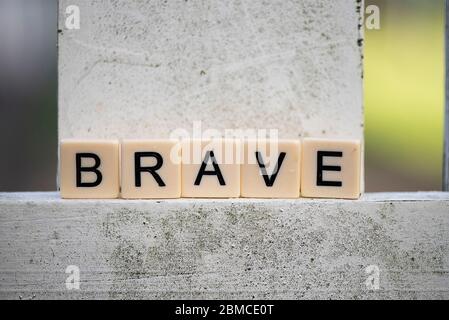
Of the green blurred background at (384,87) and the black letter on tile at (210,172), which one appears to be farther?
the green blurred background at (384,87)

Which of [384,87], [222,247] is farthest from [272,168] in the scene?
[384,87]

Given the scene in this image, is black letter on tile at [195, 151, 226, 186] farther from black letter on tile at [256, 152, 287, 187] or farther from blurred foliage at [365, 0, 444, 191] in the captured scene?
blurred foliage at [365, 0, 444, 191]

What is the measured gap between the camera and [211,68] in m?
1.85

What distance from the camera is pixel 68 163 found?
69.9 inches

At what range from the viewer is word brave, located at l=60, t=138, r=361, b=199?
1771mm

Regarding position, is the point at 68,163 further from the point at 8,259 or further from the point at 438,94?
the point at 438,94

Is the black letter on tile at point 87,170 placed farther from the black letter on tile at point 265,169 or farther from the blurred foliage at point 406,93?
the blurred foliage at point 406,93

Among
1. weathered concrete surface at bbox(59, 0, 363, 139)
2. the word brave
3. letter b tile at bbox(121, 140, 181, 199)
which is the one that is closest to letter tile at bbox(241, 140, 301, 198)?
the word brave

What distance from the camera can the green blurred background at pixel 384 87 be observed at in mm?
2018

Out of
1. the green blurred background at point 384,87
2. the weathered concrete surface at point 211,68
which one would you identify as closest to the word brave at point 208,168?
the weathered concrete surface at point 211,68

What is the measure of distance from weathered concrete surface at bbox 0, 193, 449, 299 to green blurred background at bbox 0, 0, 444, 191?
11.0 inches

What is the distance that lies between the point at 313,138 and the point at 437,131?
605 mm

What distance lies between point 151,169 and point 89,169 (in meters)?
0.23

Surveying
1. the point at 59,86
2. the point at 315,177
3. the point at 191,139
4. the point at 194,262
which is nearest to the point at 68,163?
the point at 59,86
